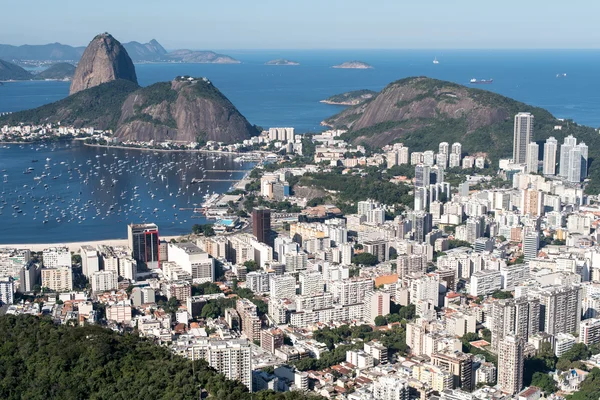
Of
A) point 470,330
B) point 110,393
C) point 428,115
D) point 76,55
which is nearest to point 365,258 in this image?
point 470,330

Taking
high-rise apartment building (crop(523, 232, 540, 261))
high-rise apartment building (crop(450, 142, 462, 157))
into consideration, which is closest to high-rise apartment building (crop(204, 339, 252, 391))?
high-rise apartment building (crop(523, 232, 540, 261))

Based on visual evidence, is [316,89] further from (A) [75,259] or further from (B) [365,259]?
(A) [75,259]

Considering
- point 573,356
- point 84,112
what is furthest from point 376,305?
point 84,112

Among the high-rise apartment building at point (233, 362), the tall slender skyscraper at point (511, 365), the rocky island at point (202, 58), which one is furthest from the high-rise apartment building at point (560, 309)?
the rocky island at point (202, 58)

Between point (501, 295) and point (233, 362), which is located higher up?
point (233, 362)

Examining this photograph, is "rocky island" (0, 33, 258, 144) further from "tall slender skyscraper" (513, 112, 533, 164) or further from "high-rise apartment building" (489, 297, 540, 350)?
"high-rise apartment building" (489, 297, 540, 350)

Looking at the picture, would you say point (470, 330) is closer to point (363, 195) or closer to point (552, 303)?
point (552, 303)
